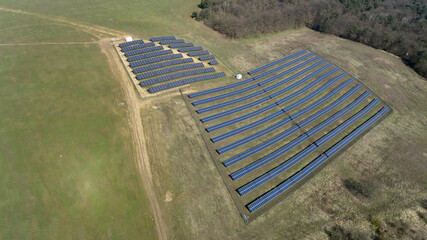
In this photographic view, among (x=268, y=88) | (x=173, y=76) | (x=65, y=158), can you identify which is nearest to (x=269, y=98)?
(x=268, y=88)

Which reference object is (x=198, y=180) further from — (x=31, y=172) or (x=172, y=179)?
(x=31, y=172)

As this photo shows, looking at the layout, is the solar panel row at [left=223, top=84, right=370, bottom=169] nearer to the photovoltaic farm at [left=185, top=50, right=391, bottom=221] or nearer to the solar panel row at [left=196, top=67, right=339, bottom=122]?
the photovoltaic farm at [left=185, top=50, right=391, bottom=221]

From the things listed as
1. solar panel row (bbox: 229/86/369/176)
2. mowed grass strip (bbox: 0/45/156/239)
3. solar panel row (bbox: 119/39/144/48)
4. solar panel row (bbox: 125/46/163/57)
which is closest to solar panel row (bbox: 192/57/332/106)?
solar panel row (bbox: 229/86/369/176)

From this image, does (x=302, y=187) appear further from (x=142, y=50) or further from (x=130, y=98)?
(x=142, y=50)

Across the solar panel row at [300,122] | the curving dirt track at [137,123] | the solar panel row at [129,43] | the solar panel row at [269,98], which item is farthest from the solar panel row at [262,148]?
the solar panel row at [129,43]

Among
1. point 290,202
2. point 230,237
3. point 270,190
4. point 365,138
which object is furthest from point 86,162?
point 365,138

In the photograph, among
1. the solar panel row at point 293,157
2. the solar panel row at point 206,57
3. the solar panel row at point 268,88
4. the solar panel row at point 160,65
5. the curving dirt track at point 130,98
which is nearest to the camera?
the curving dirt track at point 130,98

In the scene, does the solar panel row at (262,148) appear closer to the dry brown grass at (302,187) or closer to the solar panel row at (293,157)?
the solar panel row at (293,157)
